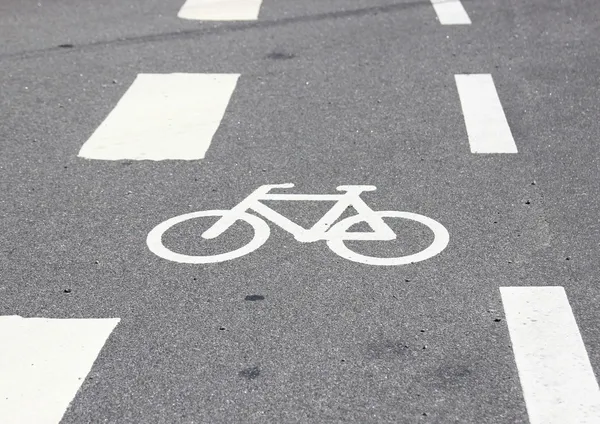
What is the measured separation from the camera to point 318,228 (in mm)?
7125

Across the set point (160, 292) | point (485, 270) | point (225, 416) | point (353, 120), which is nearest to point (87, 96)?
point (353, 120)

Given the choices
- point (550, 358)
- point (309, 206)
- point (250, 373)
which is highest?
point (250, 373)

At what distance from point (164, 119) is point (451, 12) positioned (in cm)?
490

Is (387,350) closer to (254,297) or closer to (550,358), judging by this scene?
(550,358)

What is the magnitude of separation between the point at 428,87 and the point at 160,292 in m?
4.74

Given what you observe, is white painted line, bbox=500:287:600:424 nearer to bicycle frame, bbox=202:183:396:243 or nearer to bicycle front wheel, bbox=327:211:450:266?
bicycle front wheel, bbox=327:211:450:266

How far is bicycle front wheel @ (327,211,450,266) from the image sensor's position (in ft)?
21.9

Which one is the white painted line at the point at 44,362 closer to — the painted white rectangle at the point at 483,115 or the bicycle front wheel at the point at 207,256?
the bicycle front wheel at the point at 207,256

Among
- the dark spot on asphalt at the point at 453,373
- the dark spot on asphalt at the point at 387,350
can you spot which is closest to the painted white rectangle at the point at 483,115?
the dark spot on asphalt at the point at 387,350

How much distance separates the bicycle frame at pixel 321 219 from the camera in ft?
23.0

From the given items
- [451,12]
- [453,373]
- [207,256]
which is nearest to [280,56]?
[451,12]

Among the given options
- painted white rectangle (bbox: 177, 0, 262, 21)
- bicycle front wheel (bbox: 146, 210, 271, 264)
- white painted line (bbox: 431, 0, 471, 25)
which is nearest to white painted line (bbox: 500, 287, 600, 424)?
bicycle front wheel (bbox: 146, 210, 271, 264)

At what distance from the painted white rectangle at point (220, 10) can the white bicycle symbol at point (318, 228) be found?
5.78m

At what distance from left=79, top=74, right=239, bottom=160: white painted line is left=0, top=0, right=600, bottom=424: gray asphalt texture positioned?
0.51ft
